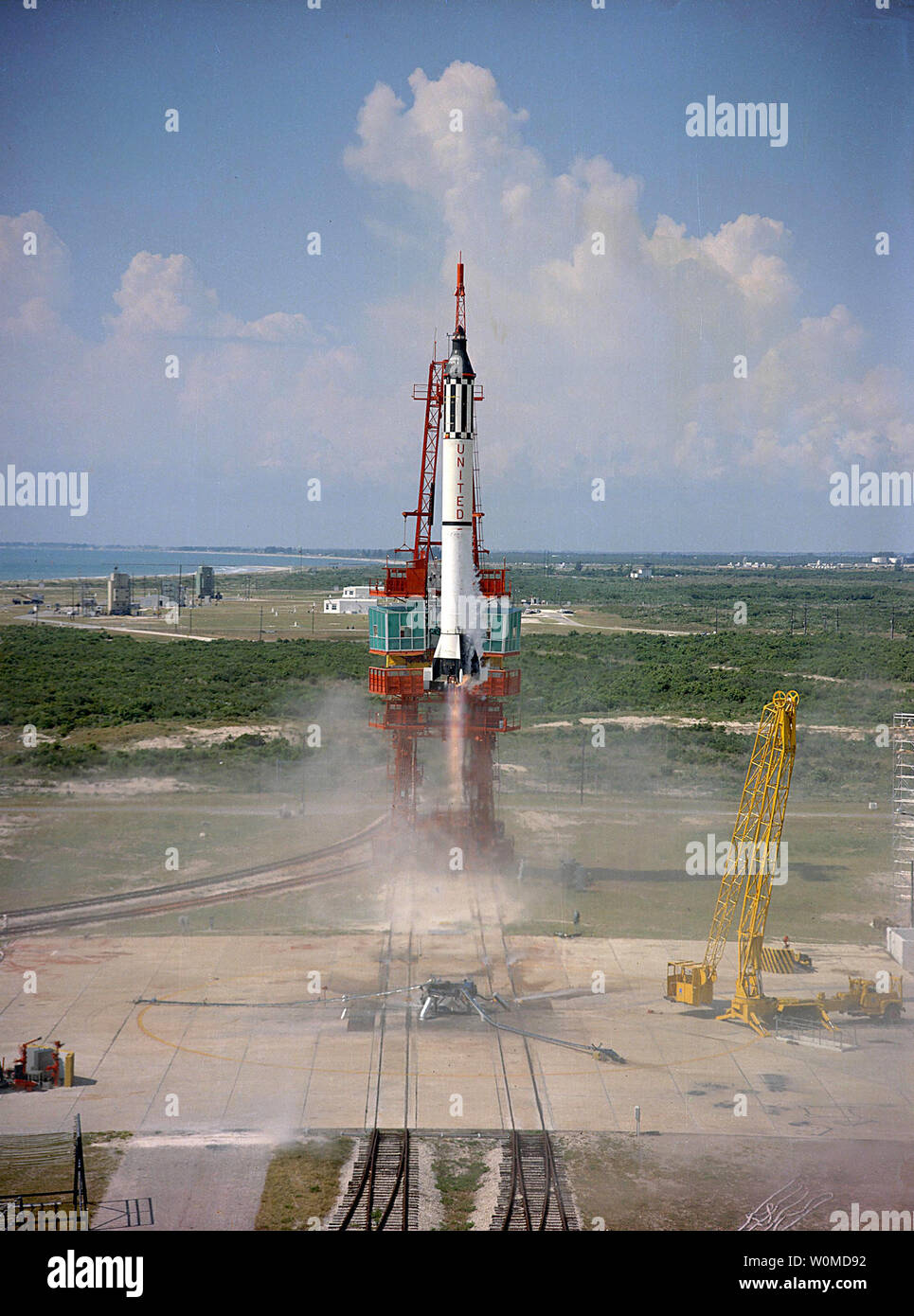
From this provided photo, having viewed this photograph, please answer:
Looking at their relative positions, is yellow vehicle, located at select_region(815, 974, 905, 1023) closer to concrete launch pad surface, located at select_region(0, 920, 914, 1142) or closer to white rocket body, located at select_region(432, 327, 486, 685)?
concrete launch pad surface, located at select_region(0, 920, 914, 1142)

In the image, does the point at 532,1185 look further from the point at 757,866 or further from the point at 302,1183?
the point at 757,866

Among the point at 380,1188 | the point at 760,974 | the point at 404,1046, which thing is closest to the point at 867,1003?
the point at 760,974

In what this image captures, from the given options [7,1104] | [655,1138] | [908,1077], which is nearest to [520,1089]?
[655,1138]

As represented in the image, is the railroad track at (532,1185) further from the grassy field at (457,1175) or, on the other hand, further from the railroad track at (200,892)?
the railroad track at (200,892)

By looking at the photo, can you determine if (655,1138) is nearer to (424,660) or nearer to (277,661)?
(424,660)

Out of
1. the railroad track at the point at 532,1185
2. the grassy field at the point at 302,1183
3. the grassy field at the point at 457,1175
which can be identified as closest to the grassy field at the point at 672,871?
the railroad track at the point at 532,1185

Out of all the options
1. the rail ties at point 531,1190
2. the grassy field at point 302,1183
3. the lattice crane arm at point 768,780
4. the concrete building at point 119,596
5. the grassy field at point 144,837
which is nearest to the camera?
the grassy field at point 302,1183
